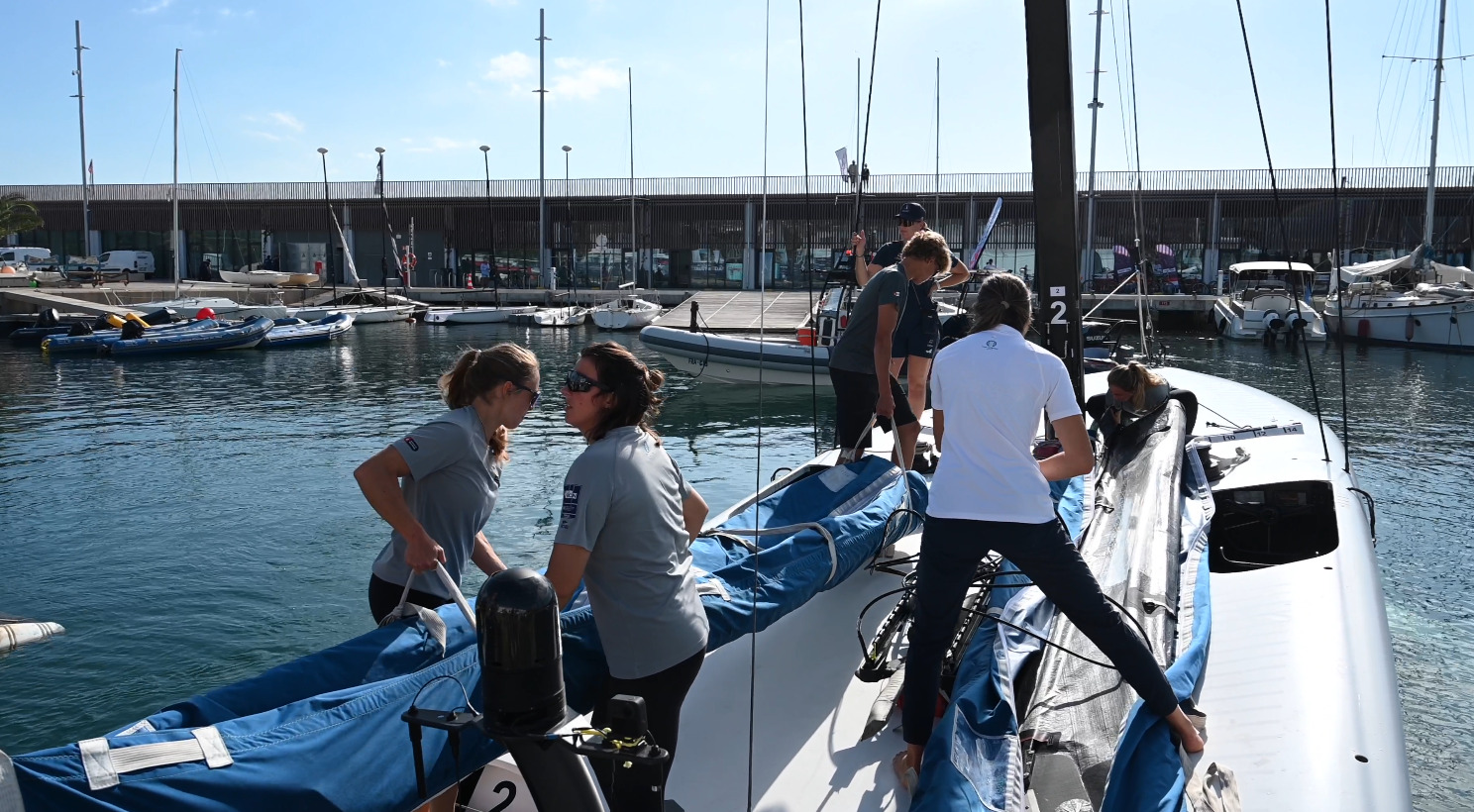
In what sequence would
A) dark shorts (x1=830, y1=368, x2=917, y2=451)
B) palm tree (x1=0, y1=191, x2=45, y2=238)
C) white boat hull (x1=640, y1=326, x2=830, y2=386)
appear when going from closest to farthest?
dark shorts (x1=830, y1=368, x2=917, y2=451) < white boat hull (x1=640, y1=326, x2=830, y2=386) < palm tree (x1=0, y1=191, x2=45, y2=238)

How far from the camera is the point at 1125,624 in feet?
9.49

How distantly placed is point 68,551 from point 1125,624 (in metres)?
10.2

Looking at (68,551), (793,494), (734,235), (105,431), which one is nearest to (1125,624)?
(793,494)

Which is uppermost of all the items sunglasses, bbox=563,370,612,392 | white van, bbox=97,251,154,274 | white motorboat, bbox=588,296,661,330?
white van, bbox=97,251,154,274

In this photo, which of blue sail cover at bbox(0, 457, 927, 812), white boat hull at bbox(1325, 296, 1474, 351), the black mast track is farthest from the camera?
white boat hull at bbox(1325, 296, 1474, 351)

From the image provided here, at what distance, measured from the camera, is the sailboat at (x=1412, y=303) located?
96.9 feet

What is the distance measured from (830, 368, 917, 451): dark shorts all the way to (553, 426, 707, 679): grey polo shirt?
3.35m

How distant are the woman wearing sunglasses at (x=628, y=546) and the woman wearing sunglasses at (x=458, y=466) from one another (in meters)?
0.57

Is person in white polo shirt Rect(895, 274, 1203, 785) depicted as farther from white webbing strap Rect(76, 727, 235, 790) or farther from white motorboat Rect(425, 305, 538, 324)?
white motorboat Rect(425, 305, 538, 324)

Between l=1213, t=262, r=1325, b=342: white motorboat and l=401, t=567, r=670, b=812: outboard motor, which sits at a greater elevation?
l=1213, t=262, r=1325, b=342: white motorboat

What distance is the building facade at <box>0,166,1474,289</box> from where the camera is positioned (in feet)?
139

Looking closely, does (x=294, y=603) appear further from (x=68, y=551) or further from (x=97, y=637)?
(x=68, y=551)

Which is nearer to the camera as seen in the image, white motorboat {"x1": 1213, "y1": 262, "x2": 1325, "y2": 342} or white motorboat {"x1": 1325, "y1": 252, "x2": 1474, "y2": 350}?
white motorboat {"x1": 1325, "y1": 252, "x2": 1474, "y2": 350}

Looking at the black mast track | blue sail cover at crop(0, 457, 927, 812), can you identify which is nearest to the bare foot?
blue sail cover at crop(0, 457, 927, 812)
